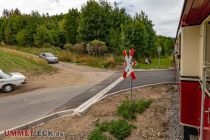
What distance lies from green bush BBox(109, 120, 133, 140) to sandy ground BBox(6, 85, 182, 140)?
0.14 m

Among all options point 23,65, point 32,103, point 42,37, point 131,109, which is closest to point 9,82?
point 32,103

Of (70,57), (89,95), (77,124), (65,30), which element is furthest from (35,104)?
(65,30)

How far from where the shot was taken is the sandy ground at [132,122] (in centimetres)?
657

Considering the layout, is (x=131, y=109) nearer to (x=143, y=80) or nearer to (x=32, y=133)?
(x=32, y=133)

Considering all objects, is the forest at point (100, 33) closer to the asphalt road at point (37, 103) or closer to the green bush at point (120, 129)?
the asphalt road at point (37, 103)

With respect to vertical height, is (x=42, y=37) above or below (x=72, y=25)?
below

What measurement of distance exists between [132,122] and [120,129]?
0.99 metres

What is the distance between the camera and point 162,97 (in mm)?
11023

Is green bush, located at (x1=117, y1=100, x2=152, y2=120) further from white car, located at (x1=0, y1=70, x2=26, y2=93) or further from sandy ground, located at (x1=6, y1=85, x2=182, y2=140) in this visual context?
white car, located at (x1=0, y1=70, x2=26, y2=93)

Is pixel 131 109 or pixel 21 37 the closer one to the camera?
pixel 131 109

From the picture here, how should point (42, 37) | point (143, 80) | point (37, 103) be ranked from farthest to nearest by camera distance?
point (42, 37) < point (143, 80) < point (37, 103)

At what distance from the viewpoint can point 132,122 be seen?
24.6 feet

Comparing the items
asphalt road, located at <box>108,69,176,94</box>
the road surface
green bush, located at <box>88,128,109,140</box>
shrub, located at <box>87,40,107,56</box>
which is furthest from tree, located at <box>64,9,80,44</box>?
green bush, located at <box>88,128,109,140</box>

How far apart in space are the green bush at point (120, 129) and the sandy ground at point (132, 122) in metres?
0.14
